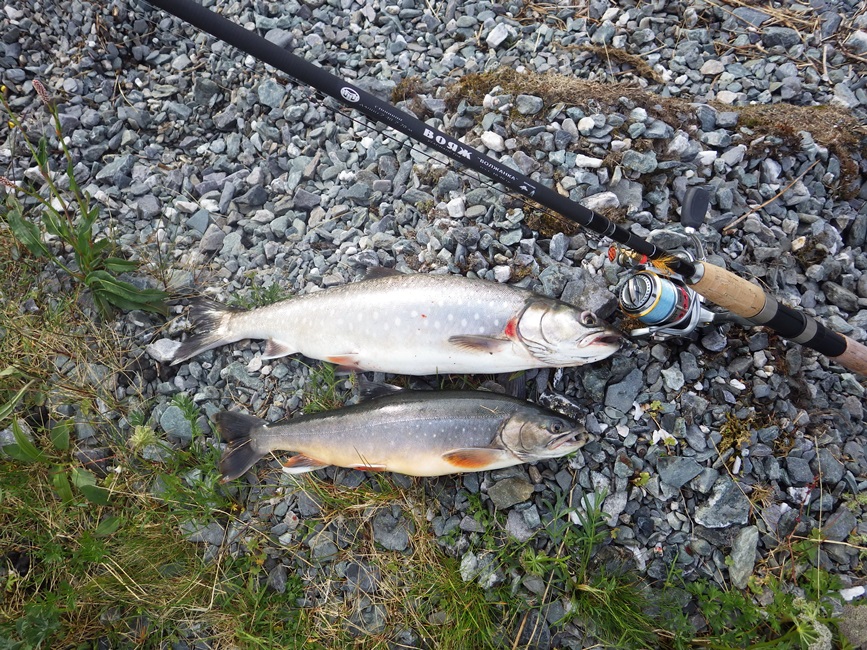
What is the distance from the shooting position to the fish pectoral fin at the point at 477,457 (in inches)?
151

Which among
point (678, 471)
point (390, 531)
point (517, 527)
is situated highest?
point (678, 471)

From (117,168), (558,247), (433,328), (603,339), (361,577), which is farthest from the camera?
(117,168)

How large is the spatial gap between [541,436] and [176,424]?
287 centimetres

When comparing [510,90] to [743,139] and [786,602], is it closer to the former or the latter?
[743,139]

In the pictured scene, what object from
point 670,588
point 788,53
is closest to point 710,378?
point 670,588

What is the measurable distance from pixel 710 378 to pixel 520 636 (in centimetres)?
222

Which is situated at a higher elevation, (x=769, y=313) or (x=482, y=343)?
(x=769, y=313)

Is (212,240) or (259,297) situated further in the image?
(212,240)

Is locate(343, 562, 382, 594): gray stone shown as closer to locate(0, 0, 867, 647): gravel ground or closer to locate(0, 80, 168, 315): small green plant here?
locate(0, 0, 867, 647): gravel ground

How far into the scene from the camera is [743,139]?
470 cm

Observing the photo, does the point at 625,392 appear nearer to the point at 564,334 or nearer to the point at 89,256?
the point at 564,334

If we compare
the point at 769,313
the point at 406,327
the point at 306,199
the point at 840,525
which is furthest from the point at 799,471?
the point at 306,199

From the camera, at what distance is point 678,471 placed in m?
3.85

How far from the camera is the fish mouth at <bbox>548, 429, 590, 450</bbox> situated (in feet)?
12.4
